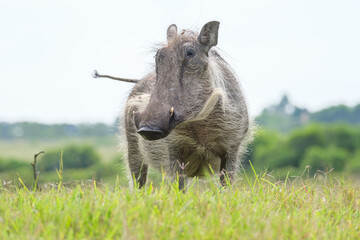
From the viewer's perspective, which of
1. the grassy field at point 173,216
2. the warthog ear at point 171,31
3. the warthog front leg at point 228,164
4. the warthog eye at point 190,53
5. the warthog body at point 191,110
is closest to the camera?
the grassy field at point 173,216

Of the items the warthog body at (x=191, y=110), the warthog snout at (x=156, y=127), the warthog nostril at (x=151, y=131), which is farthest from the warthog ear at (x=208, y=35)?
the warthog nostril at (x=151, y=131)

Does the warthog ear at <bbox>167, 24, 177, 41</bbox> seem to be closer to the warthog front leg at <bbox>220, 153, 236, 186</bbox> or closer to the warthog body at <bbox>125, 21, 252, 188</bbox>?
the warthog body at <bbox>125, 21, 252, 188</bbox>

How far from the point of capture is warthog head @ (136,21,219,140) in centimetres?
358

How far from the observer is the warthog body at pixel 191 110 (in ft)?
12.2

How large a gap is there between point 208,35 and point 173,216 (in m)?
1.79

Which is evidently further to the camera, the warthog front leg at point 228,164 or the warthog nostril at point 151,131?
the warthog front leg at point 228,164

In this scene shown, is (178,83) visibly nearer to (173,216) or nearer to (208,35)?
(208,35)

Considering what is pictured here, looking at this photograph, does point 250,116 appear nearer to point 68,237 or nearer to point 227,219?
point 227,219

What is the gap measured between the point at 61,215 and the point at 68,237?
0.26m

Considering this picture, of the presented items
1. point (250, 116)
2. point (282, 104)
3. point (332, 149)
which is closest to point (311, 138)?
point (332, 149)

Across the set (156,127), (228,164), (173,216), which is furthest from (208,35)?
(173,216)

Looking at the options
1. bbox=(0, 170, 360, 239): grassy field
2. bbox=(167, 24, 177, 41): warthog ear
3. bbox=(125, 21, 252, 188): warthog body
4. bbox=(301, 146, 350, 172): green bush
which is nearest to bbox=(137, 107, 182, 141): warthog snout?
bbox=(125, 21, 252, 188): warthog body

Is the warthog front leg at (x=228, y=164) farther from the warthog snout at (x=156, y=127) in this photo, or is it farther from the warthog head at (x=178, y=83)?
the warthog snout at (x=156, y=127)

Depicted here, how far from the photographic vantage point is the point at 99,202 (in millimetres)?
2936
